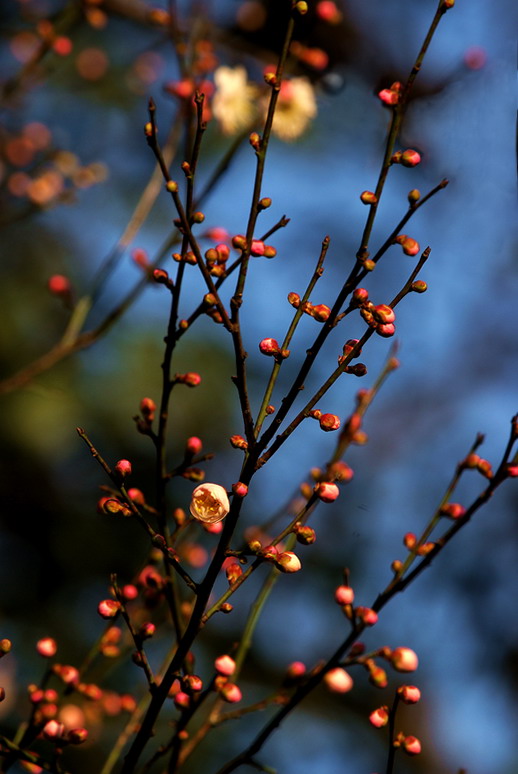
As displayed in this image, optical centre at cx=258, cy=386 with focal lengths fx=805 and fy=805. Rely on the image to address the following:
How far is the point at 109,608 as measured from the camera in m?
1.02

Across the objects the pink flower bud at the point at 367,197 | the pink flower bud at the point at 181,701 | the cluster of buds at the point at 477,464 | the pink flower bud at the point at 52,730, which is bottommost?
the pink flower bud at the point at 52,730

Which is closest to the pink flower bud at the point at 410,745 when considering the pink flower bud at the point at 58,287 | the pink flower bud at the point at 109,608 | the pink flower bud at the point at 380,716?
the pink flower bud at the point at 380,716

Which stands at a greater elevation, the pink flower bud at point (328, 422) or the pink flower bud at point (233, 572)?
the pink flower bud at point (328, 422)

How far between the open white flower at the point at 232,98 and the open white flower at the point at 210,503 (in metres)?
1.73

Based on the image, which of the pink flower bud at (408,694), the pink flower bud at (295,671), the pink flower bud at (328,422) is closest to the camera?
the pink flower bud at (328,422)

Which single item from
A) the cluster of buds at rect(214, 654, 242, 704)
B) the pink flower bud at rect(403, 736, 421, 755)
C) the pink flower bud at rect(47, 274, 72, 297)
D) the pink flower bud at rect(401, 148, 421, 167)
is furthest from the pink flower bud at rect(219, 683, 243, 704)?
the pink flower bud at rect(47, 274, 72, 297)

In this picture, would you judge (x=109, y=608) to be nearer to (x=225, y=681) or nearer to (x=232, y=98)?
(x=225, y=681)

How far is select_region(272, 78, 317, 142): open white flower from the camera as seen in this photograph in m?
2.44

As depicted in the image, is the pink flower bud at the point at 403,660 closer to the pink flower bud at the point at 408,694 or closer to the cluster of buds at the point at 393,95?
the pink flower bud at the point at 408,694

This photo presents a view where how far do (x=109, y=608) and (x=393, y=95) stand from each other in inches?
28.7

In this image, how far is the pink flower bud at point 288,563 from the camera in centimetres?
90

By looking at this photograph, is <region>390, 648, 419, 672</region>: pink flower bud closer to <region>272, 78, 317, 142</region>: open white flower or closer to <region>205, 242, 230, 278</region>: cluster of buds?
<region>205, 242, 230, 278</region>: cluster of buds

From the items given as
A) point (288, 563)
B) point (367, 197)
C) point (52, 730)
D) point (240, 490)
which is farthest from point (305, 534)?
point (52, 730)

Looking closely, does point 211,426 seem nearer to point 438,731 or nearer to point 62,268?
point 62,268
